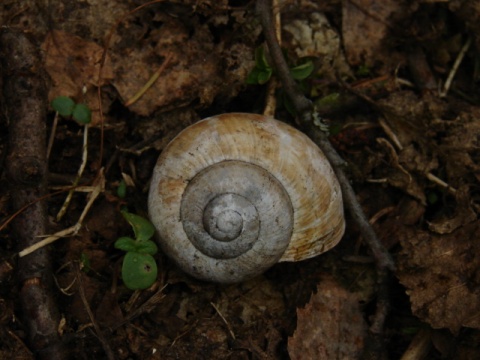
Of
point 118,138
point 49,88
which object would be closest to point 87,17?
point 49,88

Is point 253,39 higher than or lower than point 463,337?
higher

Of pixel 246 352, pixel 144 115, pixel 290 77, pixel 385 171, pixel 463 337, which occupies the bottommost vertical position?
pixel 246 352

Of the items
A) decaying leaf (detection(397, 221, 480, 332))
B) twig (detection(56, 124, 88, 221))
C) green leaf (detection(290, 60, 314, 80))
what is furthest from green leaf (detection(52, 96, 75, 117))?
decaying leaf (detection(397, 221, 480, 332))

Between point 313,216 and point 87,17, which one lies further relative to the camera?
point 87,17

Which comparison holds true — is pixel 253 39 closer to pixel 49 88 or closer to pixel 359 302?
pixel 49 88

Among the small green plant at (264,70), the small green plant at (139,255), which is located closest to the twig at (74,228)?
the small green plant at (139,255)

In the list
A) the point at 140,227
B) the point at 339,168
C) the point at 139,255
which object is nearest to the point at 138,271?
the point at 139,255

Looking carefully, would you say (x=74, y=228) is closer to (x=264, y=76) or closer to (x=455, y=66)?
(x=264, y=76)
